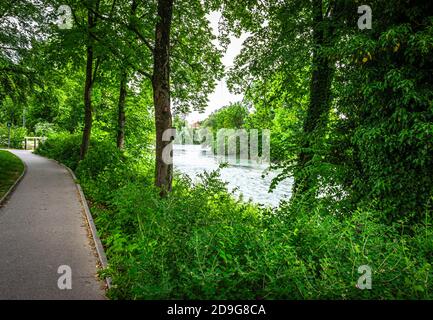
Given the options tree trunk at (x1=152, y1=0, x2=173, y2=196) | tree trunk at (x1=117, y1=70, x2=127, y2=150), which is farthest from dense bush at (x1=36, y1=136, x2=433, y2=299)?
tree trunk at (x1=117, y1=70, x2=127, y2=150)

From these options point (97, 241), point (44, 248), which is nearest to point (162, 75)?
point (97, 241)

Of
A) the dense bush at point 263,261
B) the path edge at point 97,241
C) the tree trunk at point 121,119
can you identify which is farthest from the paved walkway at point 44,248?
the tree trunk at point 121,119

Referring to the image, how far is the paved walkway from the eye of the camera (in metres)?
4.48

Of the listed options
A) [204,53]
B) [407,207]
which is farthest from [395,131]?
[204,53]

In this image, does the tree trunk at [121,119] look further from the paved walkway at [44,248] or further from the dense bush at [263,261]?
the dense bush at [263,261]

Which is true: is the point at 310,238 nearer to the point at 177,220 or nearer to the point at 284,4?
the point at 177,220

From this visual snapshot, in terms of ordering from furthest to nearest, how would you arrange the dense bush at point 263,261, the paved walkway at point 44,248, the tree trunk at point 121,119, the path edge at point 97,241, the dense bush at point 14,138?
the dense bush at point 14,138 → the tree trunk at point 121,119 → the path edge at point 97,241 → the paved walkway at point 44,248 → the dense bush at point 263,261

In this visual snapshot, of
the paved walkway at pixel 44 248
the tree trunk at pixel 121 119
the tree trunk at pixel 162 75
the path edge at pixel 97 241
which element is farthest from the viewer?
the tree trunk at pixel 121 119

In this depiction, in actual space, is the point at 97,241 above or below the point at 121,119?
below

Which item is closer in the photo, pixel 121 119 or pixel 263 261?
pixel 263 261

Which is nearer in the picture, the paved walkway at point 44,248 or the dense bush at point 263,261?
the dense bush at point 263,261

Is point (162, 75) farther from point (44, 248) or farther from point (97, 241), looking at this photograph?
point (44, 248)

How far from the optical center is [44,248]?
607 centimetres

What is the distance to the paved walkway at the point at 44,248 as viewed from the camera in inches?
176
